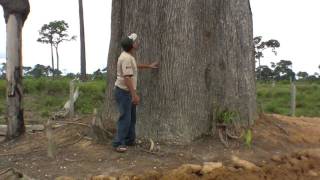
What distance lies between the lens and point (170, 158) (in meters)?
7.01

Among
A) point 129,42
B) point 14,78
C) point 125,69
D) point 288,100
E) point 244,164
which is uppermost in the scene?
point 129,42

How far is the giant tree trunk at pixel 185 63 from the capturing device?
7.43 m

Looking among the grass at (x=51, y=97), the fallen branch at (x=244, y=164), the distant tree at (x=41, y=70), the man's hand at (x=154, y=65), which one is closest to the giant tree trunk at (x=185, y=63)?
the man's hand at (x=154, y=65)

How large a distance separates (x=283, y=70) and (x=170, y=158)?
26.5 metres

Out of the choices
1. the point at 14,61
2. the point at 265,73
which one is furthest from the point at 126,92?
the point at 265,73

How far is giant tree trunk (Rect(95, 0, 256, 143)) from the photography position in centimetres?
743

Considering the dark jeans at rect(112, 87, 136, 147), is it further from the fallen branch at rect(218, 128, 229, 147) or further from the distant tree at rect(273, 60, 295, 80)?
the distant tree at rect(273, 60, 295, 80)

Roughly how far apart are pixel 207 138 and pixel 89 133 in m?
1.55

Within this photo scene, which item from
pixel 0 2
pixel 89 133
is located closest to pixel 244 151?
pixel 89 133

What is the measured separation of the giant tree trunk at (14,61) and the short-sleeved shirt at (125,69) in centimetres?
207

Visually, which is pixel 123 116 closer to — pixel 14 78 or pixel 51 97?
pixel 14 78

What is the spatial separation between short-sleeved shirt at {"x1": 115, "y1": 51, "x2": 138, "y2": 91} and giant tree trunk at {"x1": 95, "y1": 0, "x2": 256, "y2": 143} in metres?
0.43

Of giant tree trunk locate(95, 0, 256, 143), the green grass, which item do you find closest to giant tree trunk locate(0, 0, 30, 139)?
giant tree trunk locate(95, 0, 256, 143)

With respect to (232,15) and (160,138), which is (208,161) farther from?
(232,15)
